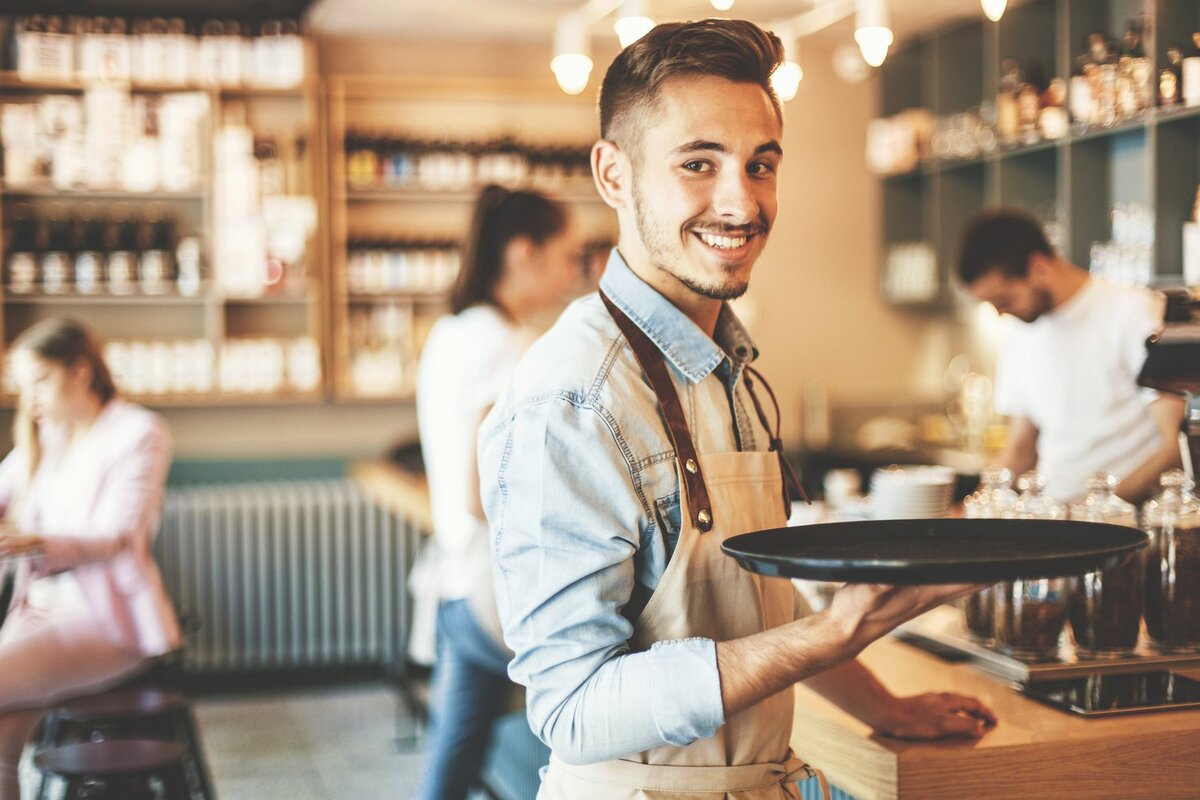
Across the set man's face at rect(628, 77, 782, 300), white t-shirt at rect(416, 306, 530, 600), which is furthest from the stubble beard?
white t-shirt at rect(416, 306, 530, 600)

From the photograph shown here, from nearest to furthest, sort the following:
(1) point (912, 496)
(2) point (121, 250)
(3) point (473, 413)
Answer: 1. (1) point (912, 496)
2. (3) point (473, 413)
3. (2) point (121, 250)

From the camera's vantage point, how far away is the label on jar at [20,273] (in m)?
5.68

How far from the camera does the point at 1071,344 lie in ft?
13.4

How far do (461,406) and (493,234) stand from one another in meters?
0.52

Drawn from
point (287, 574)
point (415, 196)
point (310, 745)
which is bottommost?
point (310, 745)

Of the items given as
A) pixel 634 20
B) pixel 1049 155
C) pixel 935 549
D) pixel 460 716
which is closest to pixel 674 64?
pixel 935 549

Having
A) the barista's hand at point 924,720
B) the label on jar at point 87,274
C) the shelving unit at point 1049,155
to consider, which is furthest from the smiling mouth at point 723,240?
the label on jar at point 87,274

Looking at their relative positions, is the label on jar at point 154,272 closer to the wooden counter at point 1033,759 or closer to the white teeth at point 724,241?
the wooden counter at point 1033,759

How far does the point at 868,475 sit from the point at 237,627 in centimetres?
307

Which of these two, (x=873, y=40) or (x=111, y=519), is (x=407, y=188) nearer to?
(x=873, y=40)

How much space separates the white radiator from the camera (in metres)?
5.83

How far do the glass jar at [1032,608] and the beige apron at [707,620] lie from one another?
627 mm

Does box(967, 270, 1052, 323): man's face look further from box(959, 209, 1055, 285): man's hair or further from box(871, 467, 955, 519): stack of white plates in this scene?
box(871, 467, 955, 519): stack of white plates

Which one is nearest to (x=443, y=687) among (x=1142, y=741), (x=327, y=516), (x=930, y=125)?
(x=1142, y=741)
